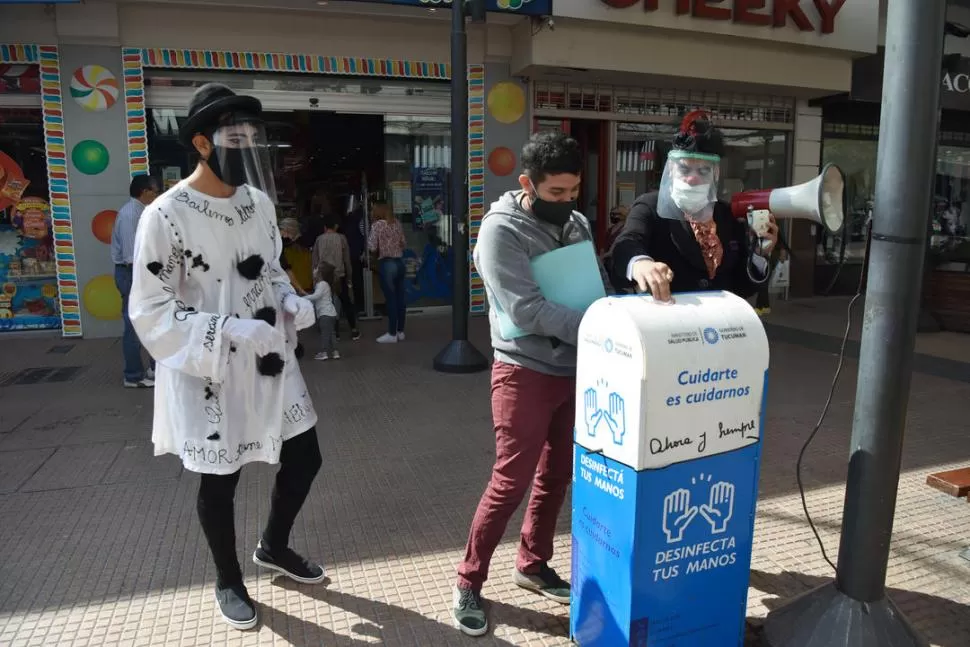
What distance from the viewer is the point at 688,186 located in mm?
2586

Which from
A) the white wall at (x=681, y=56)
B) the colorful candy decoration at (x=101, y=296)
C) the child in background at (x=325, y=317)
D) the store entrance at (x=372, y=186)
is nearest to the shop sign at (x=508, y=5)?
the white wall at (x=681, y=56)

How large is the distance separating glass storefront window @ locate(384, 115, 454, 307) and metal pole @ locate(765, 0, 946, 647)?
7671mm

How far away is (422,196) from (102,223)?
156 inches

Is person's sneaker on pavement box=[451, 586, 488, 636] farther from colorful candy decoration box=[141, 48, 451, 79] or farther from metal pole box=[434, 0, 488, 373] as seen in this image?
colorful candy decoration box=[141, 48, 451, 79]

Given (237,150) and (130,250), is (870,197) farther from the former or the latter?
(237,150)

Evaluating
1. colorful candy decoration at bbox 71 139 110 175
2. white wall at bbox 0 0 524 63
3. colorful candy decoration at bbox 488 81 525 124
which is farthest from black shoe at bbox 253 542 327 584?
colorful candy decoration at bbox 488 81 525 124

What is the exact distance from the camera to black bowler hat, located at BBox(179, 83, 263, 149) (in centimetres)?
241

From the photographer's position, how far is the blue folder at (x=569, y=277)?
8.24 ft

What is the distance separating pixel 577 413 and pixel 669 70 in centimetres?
830

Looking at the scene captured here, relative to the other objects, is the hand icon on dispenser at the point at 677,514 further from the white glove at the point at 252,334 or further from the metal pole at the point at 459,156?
the metal pole at the point at 459,156

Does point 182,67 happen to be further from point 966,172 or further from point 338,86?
point 966,172

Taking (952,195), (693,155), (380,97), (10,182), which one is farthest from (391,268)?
(952,195)

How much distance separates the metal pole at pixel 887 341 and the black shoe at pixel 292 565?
180 centimetres

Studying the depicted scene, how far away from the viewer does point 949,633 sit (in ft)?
8.99
